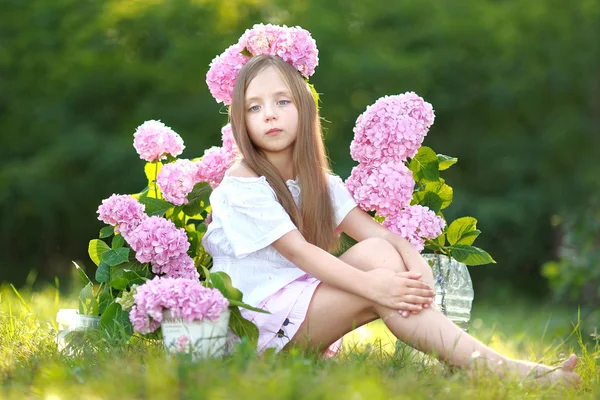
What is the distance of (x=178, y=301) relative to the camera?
2.42 metres

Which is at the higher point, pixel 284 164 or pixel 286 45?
pixel 286 45

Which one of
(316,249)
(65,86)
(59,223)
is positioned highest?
(65,86)

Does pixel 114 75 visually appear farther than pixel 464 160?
No

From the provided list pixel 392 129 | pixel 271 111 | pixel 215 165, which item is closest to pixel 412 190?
pixel 392 129

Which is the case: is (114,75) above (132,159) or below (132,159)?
above

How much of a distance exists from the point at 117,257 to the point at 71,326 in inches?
11.2

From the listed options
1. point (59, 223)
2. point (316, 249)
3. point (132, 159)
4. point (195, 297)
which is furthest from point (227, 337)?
point (59, 223)

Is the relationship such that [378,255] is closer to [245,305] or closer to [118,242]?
[245,305]

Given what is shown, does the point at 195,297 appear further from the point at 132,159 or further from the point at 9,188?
the point at 9,188

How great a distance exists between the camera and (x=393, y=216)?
9.45 feet

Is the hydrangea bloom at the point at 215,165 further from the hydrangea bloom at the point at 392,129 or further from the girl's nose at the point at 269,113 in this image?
the hydrangea bloom at the point at 392,129

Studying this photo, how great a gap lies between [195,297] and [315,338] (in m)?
0.46

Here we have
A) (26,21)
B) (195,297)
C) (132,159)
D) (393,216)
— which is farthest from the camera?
(26,21)

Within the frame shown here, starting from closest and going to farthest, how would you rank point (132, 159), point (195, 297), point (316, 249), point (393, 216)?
point (195, 297), point (316, 249), point (393, 216), point (132, 159)
